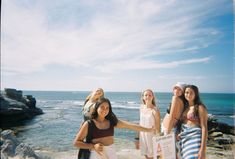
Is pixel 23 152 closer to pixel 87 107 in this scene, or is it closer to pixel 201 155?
pixel 87 107

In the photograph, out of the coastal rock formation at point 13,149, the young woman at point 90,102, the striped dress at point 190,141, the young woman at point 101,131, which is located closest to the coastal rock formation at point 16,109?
the coastal rock formation at point 13,149

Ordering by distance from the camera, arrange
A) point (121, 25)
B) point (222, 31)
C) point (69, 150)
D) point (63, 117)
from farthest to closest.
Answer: point (63, 117) < point (69, 150) < point (222, 31) < point (121, 25)

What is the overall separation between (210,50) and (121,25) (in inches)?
61.2

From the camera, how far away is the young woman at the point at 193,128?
2.20 metres

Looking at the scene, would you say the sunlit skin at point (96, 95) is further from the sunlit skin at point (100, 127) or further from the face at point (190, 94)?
the face at point (190, 94)

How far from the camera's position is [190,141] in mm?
2277

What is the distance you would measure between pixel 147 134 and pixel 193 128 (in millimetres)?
478

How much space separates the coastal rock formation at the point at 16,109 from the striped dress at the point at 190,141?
16.0ft

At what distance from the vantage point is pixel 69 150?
5.55 metres

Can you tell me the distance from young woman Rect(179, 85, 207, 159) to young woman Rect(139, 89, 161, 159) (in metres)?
0.27

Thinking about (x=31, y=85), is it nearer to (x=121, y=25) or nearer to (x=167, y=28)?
(x=121, y=25)

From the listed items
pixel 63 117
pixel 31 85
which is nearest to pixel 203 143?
pixel 31 85

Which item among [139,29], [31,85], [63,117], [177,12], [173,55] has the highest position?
[177,12]

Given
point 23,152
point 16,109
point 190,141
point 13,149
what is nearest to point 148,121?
point 190,141
